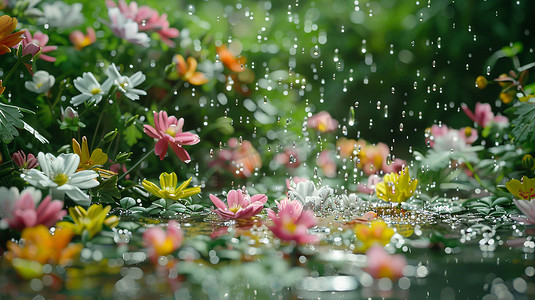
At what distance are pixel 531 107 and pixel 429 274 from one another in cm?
74

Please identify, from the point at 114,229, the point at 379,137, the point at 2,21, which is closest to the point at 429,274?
the point at 114,229

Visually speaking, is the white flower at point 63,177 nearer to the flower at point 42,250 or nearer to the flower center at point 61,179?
the flower center at point 61,179

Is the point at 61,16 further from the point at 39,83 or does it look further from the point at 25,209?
the point at 25,209

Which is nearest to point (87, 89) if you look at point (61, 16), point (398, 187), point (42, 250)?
point (61, 16)

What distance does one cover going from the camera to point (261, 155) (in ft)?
6.61

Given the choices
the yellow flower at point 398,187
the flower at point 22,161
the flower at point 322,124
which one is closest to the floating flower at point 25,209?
the flower at point 22,161

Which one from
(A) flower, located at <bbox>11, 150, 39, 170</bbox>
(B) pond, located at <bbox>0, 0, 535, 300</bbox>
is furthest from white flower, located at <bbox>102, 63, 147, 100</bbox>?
(A) flower, located at <bbox>11, 150, 39, 170</bbox>

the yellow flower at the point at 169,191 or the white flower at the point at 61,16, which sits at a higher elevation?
the white flower at the point at 61,16

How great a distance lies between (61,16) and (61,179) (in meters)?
0.81

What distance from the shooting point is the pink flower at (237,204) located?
3.72ft

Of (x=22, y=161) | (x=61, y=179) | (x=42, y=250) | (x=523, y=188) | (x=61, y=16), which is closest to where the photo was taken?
(x=42, y=250)

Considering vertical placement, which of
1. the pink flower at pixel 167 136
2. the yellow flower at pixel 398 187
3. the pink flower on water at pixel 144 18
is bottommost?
the yellow flower at pixel 398 187

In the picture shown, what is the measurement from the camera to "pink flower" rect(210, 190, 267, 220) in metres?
1.13

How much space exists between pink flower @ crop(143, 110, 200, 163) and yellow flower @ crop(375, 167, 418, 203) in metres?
0.53
